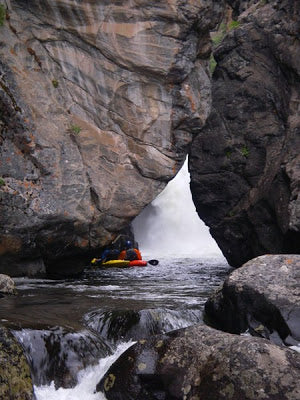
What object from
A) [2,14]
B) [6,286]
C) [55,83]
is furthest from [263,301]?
[2,14]

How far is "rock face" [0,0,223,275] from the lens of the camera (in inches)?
470

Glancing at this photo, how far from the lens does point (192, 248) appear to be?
2762 cm

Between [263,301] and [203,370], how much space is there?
2142mm

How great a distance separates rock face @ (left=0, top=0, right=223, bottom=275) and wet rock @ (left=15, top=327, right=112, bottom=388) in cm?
558

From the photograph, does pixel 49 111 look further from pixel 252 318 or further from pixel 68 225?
pixel 252 318

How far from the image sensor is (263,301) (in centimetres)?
712

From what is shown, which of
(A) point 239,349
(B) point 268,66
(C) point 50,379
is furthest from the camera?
(B) point 268,66

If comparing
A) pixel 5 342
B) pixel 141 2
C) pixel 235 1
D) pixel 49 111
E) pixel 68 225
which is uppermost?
pixel 235 1

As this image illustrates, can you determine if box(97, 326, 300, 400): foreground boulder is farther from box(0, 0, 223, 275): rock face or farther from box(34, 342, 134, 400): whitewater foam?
box(0, 0, 223, 275): rock face

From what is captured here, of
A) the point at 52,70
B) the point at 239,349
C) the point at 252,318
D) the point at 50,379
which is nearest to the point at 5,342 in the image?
the point at 50,379

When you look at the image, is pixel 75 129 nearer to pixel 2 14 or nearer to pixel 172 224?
pixel 2 14

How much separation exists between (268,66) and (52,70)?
7.84 meters

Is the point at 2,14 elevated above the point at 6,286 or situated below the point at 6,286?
above

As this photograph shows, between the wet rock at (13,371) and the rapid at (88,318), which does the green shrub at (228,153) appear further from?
the wet rock at (13,371)
